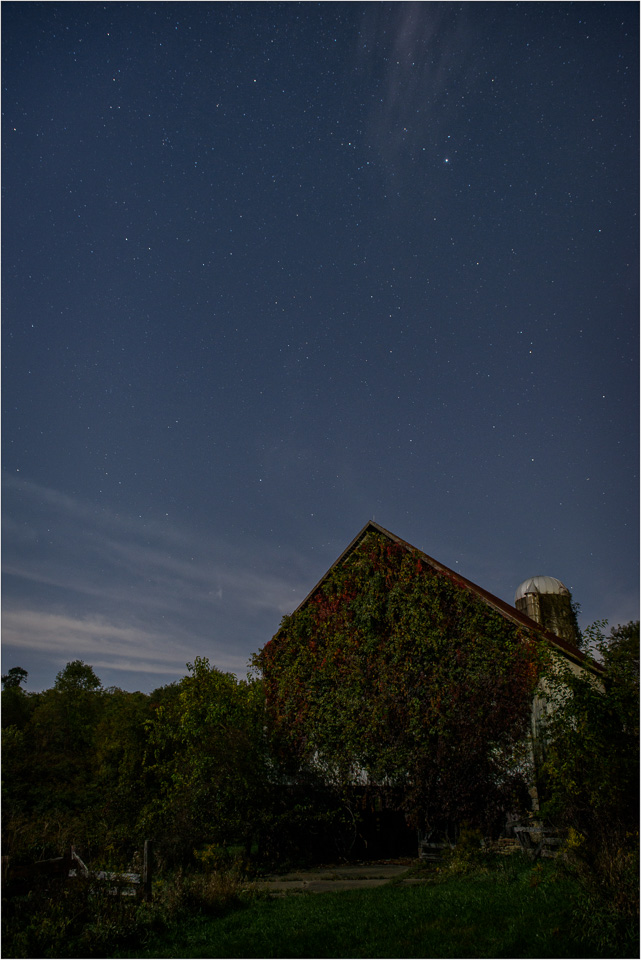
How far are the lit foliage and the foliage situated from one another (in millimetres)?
6309

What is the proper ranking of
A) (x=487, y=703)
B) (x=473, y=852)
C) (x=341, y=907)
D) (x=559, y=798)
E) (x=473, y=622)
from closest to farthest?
(x=559, y=798), (x=341, y=907), (x=473, y=852), (x=487, y=703), (x=473, y=622)

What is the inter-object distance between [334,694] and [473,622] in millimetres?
4991

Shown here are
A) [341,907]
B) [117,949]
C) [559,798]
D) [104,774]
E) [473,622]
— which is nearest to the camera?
[117,949]

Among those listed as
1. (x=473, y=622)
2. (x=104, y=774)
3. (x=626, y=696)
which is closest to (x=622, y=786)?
(x=626, y=696)

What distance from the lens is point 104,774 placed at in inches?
1118

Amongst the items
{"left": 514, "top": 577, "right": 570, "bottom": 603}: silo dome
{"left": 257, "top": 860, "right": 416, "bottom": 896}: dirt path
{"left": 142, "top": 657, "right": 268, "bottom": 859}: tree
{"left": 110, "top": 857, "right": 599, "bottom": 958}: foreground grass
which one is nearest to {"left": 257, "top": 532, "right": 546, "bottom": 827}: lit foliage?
{"left": 142, "top": 657, "right": 268, "bottom": 859}: tree

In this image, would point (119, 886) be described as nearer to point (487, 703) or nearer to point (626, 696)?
point (626, 696)

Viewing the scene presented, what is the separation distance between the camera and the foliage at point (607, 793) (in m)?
6.66

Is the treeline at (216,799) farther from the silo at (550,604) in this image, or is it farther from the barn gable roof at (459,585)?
the silo at (550,604)

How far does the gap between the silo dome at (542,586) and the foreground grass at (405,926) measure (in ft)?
79.7

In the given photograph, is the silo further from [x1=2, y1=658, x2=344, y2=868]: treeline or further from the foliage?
the foliage

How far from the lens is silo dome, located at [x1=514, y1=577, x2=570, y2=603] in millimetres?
33188

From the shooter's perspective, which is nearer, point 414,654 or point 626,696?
point 626,696

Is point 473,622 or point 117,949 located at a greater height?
point 473,622
